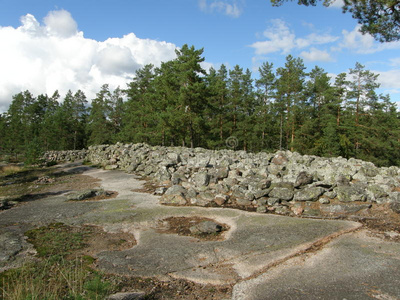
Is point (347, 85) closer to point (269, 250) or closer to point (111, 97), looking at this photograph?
point (269, 250)

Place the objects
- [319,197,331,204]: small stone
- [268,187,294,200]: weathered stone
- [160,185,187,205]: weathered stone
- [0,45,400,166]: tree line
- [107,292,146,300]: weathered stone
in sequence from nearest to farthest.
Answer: [107,292,146,300]: weathered stone → [319,197,331,204]: small stone → [268,187,294,200]: weathered stone → [160,185,187,205]: weathered stone → [0,45,400,166]: tree line

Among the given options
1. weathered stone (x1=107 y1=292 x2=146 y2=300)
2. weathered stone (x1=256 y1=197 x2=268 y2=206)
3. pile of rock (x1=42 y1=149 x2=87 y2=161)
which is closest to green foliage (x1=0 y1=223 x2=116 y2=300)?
weathered stone (x1=107 y1=292 x2=146 y2=300)

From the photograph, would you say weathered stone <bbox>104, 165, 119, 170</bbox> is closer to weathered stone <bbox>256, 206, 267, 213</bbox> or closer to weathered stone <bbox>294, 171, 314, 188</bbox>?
weathered stone <bbox>256, 206, 267, 213</bbox>

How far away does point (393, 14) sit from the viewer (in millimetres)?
9273

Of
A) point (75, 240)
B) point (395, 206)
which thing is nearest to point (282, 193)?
point (395, 206)

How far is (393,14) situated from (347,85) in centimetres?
2730

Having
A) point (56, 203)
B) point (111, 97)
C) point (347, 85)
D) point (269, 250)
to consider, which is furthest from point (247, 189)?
point (111, 97)

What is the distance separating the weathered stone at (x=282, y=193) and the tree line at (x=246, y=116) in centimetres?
1656

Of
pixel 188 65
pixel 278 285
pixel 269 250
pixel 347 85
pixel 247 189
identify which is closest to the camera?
pixel 278 285

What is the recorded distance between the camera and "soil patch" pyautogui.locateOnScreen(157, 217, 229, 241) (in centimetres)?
630

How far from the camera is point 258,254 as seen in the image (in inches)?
198

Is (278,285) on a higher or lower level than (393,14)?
lower

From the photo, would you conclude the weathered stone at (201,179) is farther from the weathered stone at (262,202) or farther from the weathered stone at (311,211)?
the weathered stone at (311,211)

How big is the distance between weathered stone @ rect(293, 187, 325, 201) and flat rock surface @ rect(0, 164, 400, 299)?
1.70 metres
